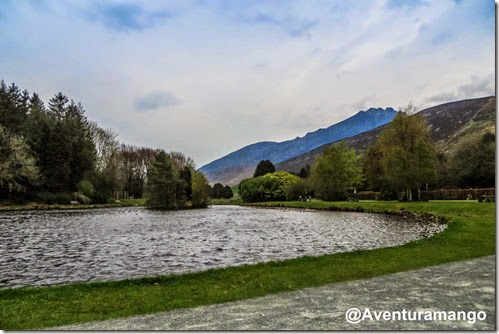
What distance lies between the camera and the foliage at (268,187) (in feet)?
230

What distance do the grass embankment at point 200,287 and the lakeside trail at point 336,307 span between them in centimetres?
47

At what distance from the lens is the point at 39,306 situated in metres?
5.95

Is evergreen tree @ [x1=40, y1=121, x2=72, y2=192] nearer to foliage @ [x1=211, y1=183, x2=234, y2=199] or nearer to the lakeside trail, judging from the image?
foliage @ [x1=211, y1=183, x2=234, y2=199]

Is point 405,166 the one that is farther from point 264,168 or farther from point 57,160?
point 264,168

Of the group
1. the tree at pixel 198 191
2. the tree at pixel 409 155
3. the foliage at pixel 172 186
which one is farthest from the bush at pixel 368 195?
the foliage at pixel 172 186

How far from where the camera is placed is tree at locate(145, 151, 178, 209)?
50031 millimetres

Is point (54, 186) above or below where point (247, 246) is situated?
above

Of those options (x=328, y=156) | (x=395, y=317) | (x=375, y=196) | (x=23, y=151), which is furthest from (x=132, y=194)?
(x=395, y=317)

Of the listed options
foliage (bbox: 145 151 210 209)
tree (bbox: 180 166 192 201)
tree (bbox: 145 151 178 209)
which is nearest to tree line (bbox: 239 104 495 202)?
foliage (bbox: 145 151 210 209)

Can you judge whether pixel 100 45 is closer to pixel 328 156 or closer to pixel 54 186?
pixel 328 156

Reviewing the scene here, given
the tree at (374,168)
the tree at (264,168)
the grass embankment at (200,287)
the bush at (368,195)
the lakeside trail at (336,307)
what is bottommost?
the grass embankment at (200,287)

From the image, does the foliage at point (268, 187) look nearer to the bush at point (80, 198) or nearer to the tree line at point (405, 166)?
the tree line at point (405, 166)

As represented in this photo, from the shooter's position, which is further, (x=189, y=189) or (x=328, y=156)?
(x=189, y=189)

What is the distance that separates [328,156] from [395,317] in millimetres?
46067
